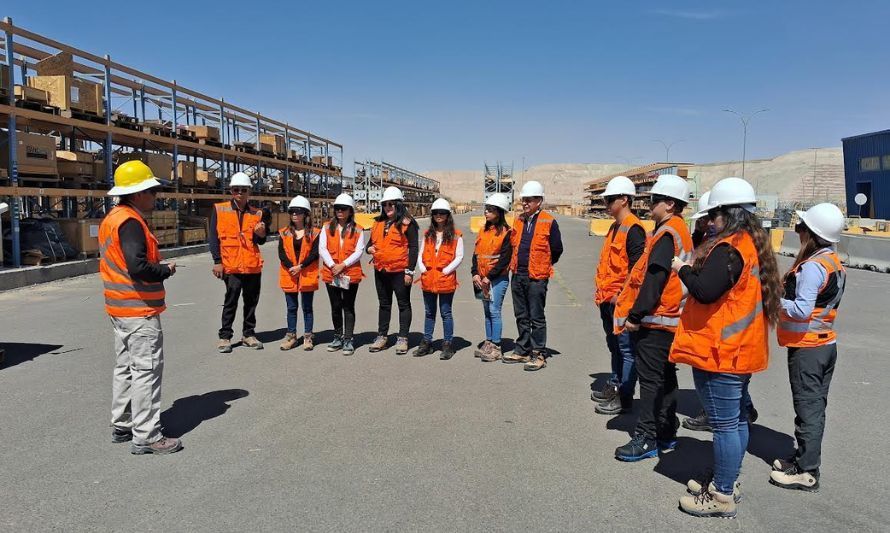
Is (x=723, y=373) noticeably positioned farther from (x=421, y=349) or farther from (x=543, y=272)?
(x=421, y=349)

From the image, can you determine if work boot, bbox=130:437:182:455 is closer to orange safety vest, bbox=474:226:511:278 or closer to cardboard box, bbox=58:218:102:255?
orange safety vest, bbox=474:226:511:278

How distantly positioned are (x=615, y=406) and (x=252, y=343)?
4.28 m

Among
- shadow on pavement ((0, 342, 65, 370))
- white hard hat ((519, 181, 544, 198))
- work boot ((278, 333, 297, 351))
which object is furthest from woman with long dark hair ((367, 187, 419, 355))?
shadow on pavement ((0, 342, 65, 370))

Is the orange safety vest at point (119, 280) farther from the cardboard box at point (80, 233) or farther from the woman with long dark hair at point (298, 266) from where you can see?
the cardboard box at point (80, 233)

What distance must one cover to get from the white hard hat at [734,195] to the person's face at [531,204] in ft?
10.1

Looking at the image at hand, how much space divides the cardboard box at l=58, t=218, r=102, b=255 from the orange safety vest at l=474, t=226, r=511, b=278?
38.2 ft

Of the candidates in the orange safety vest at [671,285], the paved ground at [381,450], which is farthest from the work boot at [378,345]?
the orange safety vest at [671,285]

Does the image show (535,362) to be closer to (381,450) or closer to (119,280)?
(381,450)

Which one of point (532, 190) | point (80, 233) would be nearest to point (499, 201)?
point (532, 190)

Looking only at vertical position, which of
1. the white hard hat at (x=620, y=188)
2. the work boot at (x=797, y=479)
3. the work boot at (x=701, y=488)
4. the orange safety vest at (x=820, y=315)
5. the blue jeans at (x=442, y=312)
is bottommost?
the work boot at (x=797, y=479)

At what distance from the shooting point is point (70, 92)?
47.3ft

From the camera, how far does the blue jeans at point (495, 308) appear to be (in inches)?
262

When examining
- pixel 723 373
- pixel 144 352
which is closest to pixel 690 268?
pixel 723 373

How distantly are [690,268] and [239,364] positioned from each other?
485 centimetres
